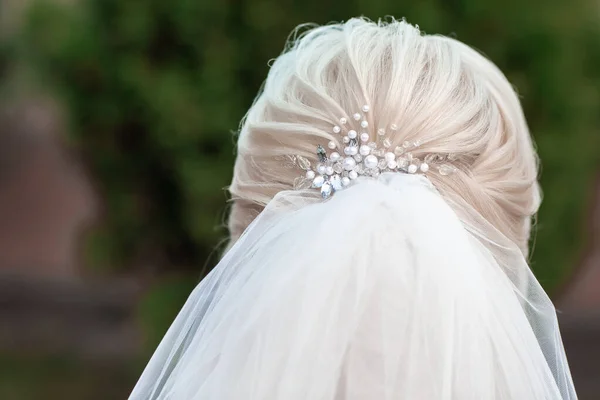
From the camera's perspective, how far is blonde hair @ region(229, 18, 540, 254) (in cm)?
143

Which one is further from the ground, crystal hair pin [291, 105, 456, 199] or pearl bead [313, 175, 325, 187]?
crystal hair pin [291, 105, 456, 199]

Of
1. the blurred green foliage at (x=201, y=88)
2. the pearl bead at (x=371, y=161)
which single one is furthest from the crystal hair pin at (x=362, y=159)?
the blurred green foliage at (x=201, y=88)

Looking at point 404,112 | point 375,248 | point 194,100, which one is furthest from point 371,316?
point 194,100

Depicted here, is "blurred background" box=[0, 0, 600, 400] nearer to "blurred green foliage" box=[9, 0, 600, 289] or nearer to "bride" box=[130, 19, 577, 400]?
"blurred green foliage" box=[9, 0, 600, 289]

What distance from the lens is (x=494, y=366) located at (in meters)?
1.27

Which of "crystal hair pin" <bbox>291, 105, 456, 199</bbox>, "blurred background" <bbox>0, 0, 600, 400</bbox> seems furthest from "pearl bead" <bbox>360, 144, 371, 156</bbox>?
"blurred background" <bbox>0, 0, 600, 400</bbox>

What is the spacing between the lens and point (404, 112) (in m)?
1.42

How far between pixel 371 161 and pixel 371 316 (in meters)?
0.32

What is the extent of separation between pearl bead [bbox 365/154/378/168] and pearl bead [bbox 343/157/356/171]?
0.03 m

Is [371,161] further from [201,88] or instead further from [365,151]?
[201,88]

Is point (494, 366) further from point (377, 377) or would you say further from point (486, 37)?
point (486, 37)

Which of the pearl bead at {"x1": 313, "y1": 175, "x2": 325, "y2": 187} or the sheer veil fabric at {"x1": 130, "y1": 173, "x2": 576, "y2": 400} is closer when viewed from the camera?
the sheer veil fabric at {"x1": 130, "y1": 173, "x2": 576, "y2": 400}

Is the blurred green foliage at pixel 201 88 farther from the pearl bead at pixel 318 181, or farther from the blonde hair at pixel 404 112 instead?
the pearl bead at pixel 318 181

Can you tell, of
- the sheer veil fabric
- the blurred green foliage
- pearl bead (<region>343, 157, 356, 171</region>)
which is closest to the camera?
the sheer veil fabric
